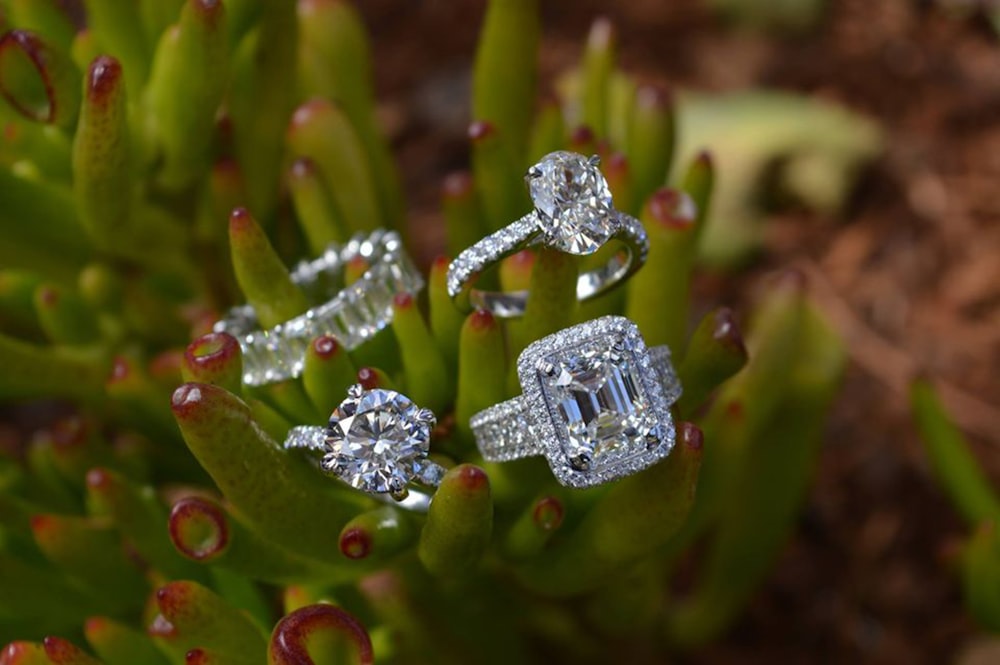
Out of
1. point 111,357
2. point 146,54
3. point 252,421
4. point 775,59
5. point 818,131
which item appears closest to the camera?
point 252,421

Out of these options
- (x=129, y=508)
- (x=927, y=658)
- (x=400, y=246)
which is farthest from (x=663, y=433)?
(x=927, y=658)

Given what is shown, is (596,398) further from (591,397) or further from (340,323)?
(340,323)

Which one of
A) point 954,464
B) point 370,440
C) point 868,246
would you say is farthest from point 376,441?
point 868,246

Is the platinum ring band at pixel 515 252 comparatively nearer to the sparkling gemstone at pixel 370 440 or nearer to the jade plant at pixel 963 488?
the sparkling gemstone at pixel 370 440

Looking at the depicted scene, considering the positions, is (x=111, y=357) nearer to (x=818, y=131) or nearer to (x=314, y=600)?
(x=314, y=600)

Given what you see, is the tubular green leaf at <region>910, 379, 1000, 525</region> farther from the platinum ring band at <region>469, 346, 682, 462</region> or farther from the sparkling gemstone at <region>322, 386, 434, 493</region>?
the sparkling gemstone at <region>322, 386, 434, 493</region>

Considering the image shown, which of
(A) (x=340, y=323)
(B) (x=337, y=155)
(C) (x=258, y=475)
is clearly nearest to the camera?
(C) (x=258, y=475)
